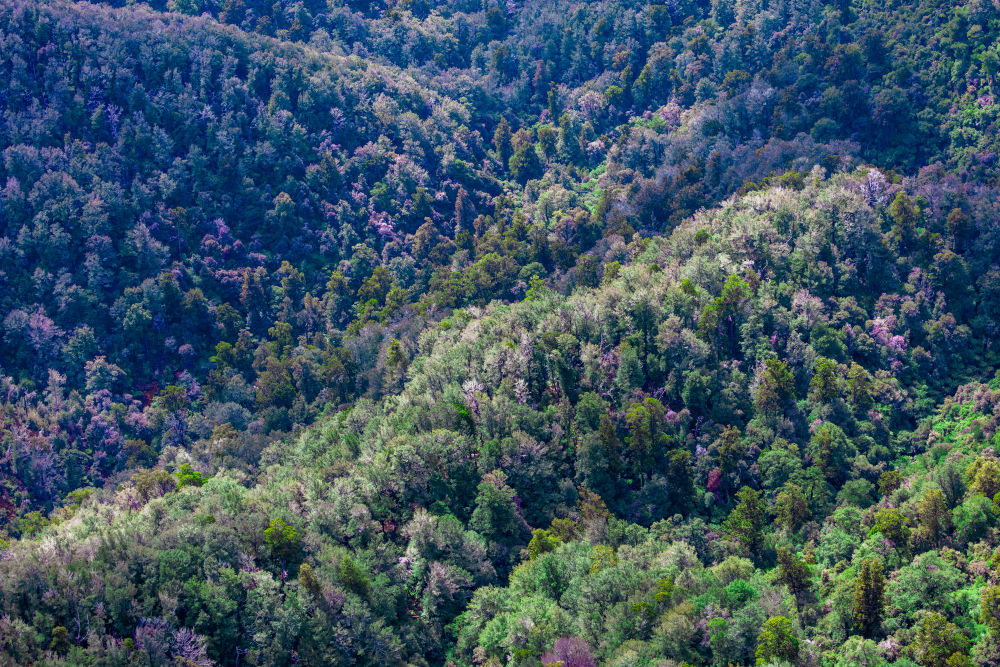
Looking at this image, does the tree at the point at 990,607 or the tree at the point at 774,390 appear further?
the tree at the point at 774,390

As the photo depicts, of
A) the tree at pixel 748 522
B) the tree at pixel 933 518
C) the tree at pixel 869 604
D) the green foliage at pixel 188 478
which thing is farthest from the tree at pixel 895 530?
the green foliage at pixel 188 478

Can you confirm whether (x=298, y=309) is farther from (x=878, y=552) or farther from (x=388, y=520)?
(x=878, y=552)

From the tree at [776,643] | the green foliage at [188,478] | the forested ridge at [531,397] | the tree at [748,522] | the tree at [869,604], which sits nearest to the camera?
the tree at [776,643]

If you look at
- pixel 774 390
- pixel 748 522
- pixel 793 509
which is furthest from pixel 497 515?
pixel 774 390

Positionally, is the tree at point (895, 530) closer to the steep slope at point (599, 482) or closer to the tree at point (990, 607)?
the steep slope at point (599, 482)

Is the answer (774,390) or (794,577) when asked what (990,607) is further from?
(774,390)

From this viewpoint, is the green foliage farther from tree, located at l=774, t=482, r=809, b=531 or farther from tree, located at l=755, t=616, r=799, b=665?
tree, located at l=774, t=482, r=809, b=531
